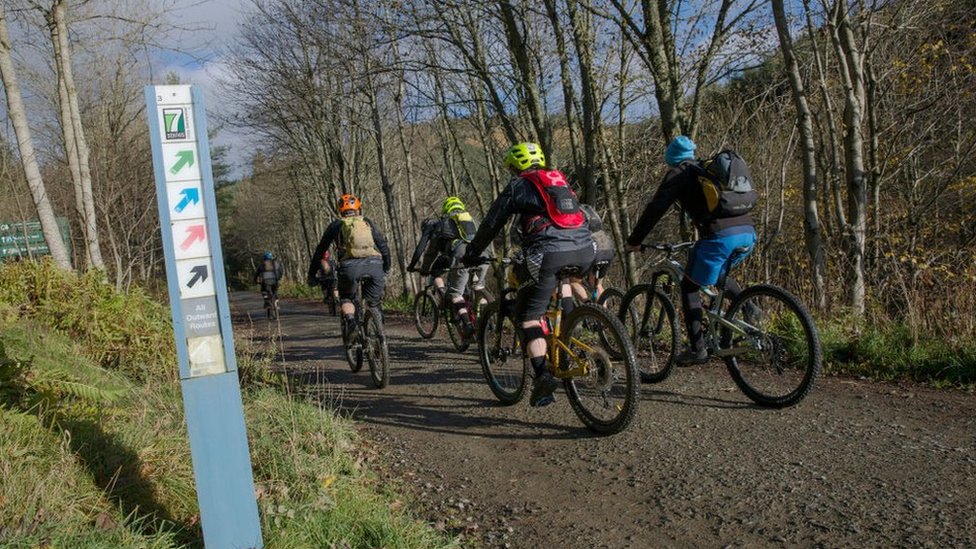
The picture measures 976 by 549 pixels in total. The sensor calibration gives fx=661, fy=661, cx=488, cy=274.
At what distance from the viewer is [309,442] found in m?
4.46

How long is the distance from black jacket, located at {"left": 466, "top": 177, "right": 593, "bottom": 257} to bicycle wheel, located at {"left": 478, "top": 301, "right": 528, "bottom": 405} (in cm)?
98

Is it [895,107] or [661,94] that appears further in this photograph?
[895,107]

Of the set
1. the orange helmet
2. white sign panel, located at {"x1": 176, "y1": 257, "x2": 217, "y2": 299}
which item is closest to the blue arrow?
white sign panel, located at {"x1": 176, "y1": 257, "x2": 217, "y2": 299}

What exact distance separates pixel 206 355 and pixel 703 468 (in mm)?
2792

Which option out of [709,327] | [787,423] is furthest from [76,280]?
[787,423]

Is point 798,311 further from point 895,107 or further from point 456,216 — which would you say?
point 895,107

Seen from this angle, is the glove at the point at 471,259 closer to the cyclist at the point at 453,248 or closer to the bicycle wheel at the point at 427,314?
the cyclist at the point at 453,248

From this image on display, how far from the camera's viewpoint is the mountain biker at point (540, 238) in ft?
15.3

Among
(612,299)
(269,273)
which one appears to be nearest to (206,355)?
(612,299)


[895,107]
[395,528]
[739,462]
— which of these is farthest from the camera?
[895,107]

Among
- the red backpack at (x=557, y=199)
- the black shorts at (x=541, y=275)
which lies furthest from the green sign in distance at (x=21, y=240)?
the red backpack at (x=557, y=199)

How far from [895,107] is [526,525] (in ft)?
40.9

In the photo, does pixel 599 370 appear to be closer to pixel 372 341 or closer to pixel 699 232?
pixel 699 232

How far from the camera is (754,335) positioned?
4.86 m
